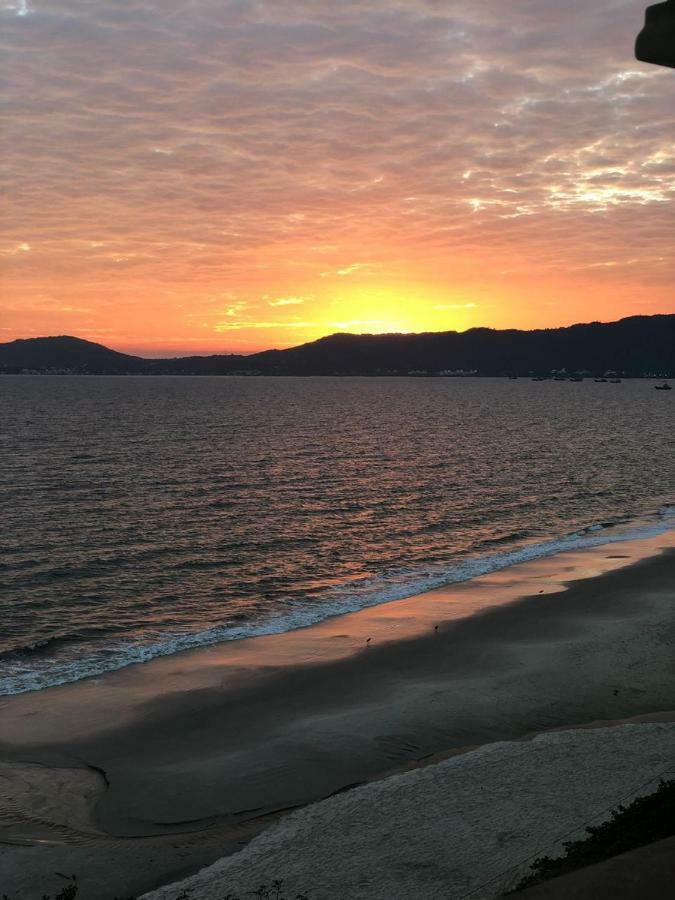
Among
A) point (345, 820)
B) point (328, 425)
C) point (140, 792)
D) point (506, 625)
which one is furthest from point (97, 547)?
point (328, 425)

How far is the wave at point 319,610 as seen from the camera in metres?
20.5

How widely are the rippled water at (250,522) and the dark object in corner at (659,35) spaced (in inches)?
737

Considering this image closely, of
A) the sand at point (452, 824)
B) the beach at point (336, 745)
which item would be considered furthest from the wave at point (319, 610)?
the sand at point (452, 824)

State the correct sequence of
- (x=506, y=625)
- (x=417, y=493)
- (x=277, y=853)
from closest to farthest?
1. (x=277, y=853)
2. (x=506, y=625)
3. (x=417, y=493)

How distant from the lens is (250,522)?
41.5 m

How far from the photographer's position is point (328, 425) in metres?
118

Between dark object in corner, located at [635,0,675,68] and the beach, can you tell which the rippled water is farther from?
dark object in corner, located at [635,0,675,68]

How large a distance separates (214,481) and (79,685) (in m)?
37.4

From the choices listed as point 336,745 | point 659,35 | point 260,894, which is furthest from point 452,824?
point 659,35

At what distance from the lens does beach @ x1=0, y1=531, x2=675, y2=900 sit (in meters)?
11.1

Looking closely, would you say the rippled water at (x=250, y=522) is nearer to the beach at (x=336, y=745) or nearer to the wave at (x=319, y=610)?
the wave at (x=319, y=610)

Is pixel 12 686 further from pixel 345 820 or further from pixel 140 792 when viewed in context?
pixel 345 820

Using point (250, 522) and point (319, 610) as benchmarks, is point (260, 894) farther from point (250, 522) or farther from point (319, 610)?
point (250, 522)

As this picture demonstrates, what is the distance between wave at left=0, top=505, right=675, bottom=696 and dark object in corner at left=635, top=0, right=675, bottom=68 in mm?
18563
